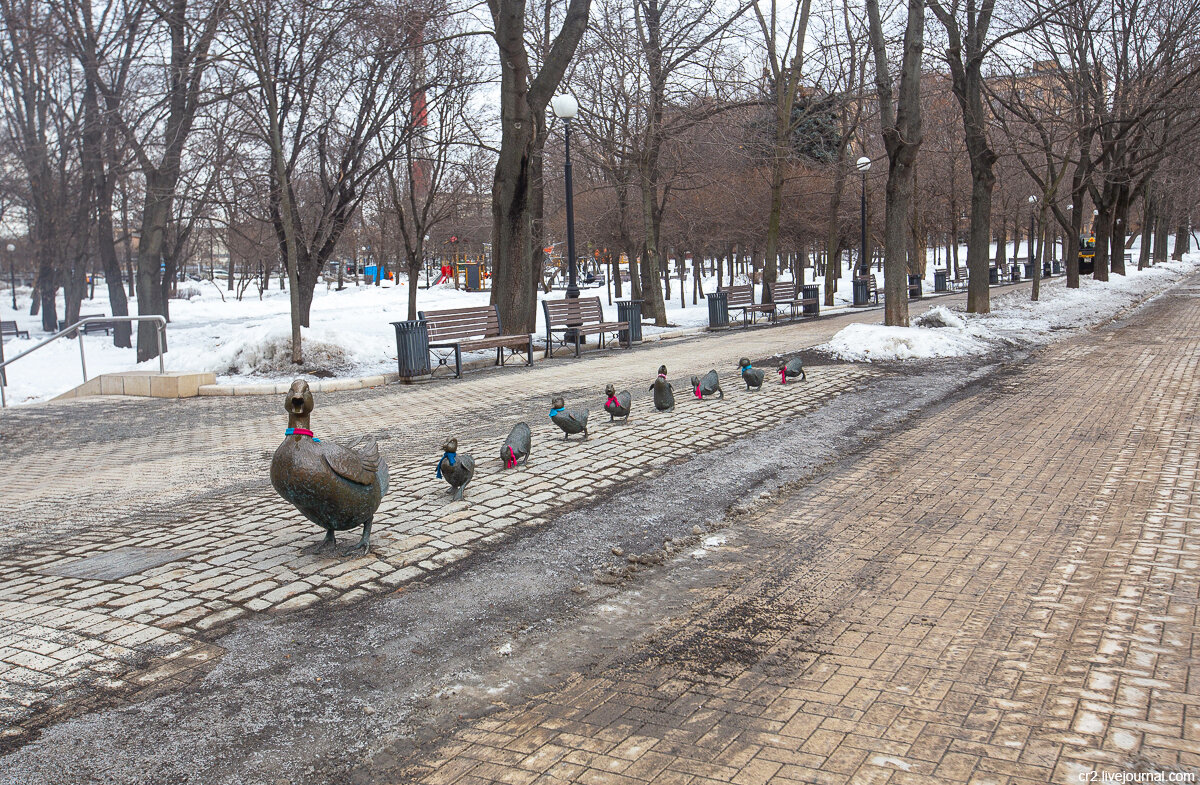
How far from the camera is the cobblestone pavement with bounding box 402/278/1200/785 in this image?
3.04 metres

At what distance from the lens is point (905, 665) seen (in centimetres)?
375

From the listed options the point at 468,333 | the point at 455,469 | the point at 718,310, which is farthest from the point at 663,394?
the point at 718,310

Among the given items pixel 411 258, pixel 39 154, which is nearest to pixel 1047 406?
pixel 411 258

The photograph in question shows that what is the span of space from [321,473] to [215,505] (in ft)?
8.00

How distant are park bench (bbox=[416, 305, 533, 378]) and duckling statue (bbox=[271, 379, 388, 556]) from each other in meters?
8.60

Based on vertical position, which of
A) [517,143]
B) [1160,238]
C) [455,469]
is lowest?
[455,469]

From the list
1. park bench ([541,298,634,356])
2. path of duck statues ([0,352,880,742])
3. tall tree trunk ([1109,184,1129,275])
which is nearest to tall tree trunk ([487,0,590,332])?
park bench ([541,298,634,356])

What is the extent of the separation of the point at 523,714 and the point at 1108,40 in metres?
32.8

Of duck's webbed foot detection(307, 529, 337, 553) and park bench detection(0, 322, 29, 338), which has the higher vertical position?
park bench detection(0, 322, 29, 338)

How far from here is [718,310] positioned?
22.3 m

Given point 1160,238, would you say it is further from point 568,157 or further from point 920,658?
point 920,658

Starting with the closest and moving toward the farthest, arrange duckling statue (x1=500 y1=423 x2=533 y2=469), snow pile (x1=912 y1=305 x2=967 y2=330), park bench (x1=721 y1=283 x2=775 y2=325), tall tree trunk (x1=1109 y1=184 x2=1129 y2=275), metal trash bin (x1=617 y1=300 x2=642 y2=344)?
duckling statue (x1=500 y1=423 x2=533 y2=469)
snow pile (x1=912 y1=305 x2=967 y2=330)
metal trash bin (x1=617 y1=300 x2=642 y2=344)
park bench (x1=721 y1=283 x2=775 y2=325)
tall tree trunk (x1=1109 y1=184 x2=1129 y2=275)

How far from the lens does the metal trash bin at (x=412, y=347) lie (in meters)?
13.4

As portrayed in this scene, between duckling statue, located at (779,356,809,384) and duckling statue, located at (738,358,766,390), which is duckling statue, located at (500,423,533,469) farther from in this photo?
duckling statue, located at (779,356,809,384)
